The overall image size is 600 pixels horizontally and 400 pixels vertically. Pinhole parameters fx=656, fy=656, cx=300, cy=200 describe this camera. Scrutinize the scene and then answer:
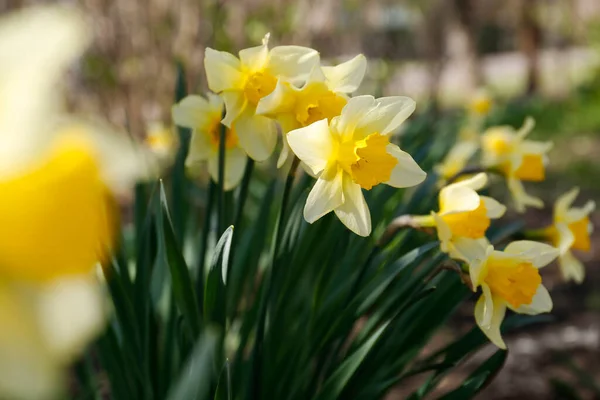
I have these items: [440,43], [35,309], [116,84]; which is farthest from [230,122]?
[440,43]

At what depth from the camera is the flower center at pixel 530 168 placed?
4.33ft

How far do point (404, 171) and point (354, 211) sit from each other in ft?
0.31

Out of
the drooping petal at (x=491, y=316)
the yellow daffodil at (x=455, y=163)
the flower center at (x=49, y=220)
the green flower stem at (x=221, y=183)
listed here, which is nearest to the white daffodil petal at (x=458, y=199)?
the drooping petal at (x=491, y=316)

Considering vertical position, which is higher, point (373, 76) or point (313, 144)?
point (313, 144)

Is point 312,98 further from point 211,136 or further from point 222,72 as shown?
point 211,136

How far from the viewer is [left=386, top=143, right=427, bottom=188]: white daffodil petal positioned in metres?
0.86

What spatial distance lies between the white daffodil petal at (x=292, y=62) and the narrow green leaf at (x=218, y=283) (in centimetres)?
26

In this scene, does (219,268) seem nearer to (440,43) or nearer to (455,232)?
(455,232)

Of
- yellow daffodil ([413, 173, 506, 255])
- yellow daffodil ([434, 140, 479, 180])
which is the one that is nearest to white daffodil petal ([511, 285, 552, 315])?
yellow daffodil ([413, 173, 506, 255])

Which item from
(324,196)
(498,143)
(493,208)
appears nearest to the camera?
(324,196)

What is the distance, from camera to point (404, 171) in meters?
0.87

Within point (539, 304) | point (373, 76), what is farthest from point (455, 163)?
point (373, 76)

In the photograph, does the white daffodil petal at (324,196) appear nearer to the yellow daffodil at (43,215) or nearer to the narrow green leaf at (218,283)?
the narrow green leaf at (218,283)

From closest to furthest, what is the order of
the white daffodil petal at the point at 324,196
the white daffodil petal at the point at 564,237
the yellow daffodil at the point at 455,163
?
the white daffodil petal at the point at 324,196, the white daffodil petal at the point at 564,237, the yellow daffodil at the point at 455,163
